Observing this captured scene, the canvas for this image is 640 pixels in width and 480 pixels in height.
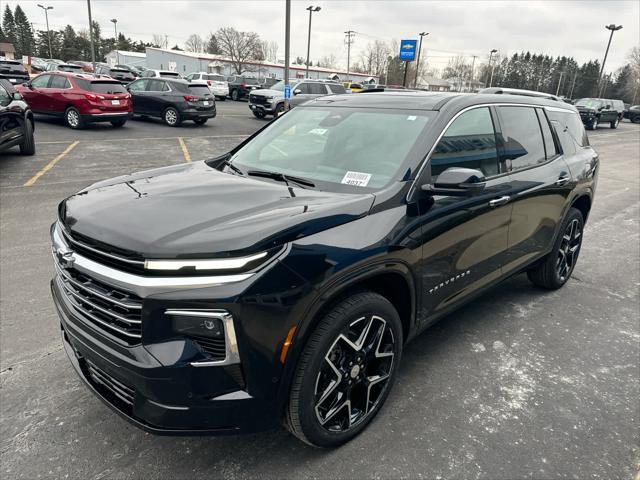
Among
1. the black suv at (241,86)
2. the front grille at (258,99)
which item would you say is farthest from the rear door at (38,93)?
the black suv at (241,86)

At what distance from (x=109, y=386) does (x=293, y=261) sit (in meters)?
1.06

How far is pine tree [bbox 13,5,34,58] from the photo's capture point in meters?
90.3

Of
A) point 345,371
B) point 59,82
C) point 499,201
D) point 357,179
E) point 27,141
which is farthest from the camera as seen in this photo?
point 59,82

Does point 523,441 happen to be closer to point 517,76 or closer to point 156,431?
point 156,431

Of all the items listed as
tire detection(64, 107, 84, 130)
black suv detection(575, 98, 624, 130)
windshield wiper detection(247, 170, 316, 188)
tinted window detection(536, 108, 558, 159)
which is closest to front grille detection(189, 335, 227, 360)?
windshield wiper detection(247, 170, 316, 188)

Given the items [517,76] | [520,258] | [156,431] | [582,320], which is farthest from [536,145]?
[517,76]

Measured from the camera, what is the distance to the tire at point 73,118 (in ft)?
48.9

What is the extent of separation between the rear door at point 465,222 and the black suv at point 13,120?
8849mm

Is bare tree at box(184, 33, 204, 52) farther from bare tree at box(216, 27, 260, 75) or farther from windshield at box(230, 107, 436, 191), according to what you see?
windshield at box(230, 107, 436, 191)

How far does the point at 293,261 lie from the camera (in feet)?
6.70

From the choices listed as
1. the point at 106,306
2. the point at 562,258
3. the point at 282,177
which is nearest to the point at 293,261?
the point at 106,306

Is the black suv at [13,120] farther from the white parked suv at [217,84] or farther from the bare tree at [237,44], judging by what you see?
the bare tree at [237,44]

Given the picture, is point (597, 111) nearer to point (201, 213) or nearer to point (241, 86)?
point (241, 86)

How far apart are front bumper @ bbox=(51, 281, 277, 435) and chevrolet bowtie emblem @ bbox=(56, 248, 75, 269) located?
350 mm
